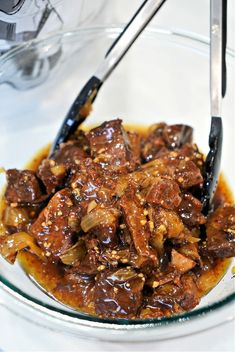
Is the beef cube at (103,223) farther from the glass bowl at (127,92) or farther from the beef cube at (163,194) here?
the glass bowl at (127,92)

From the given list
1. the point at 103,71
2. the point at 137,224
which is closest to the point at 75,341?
the point at 137,224

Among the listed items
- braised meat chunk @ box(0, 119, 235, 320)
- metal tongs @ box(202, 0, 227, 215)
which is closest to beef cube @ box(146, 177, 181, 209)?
braised meat chunk @ box(0, 119, 235, 320)

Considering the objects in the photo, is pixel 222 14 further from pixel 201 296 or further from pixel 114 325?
pixel 114 325

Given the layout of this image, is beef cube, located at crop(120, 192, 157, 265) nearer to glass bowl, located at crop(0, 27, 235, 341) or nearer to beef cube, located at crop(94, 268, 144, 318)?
beef cube, located at crop(94, 268, 144, 318)

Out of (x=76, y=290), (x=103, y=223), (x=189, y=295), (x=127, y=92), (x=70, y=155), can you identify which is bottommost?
(x=76, y=290)

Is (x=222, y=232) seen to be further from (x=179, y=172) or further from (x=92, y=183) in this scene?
(x=92, y=183)

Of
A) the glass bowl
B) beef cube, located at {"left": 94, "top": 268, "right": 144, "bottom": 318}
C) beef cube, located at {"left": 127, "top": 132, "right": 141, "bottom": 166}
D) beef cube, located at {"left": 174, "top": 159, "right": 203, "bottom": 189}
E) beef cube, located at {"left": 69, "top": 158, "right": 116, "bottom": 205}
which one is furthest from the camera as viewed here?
the glass bowl

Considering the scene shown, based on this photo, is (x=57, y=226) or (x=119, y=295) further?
(x=57, y=226)
